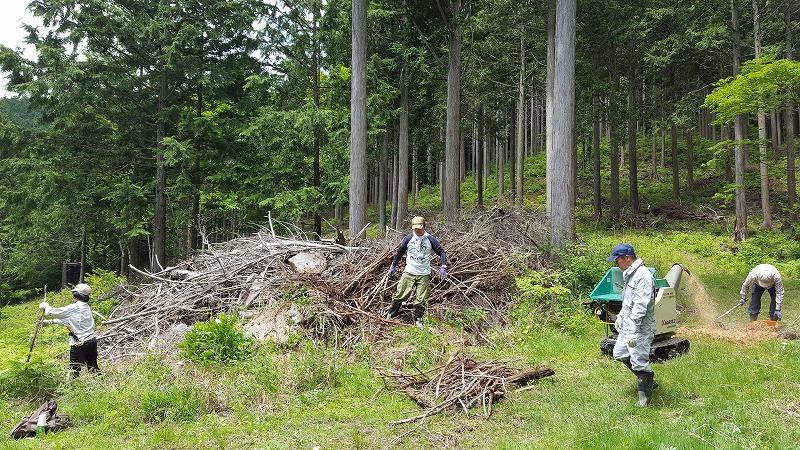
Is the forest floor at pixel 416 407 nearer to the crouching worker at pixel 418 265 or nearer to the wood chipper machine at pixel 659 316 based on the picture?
the wood chipper machine at pixel 659 316

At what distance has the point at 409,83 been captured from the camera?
1981 centimetres

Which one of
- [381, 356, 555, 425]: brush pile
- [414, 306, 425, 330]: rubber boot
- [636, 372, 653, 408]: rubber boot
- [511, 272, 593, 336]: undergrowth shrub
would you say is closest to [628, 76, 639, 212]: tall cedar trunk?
[511, 272, 593, 336]: undergrowth shrub

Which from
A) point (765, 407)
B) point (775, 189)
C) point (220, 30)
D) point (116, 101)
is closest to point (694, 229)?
point (775, 189)

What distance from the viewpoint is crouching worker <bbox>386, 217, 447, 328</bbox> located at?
26.9 feet

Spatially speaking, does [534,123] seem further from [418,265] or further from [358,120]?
[418,265]

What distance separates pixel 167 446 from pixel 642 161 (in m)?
36.5

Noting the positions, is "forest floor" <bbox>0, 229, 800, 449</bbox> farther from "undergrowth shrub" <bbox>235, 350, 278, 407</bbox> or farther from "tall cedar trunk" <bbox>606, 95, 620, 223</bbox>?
"tall cedar trunk" <bbox>606, 95, 620, 223</bbox>

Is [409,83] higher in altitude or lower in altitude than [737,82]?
higher

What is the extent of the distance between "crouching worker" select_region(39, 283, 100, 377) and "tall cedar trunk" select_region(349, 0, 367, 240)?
6.99 meters

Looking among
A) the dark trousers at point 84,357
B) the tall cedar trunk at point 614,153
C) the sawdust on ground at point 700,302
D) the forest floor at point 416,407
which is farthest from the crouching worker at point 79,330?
the tall cedar trunk at point 614,153

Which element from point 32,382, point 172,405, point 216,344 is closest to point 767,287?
point 216,344

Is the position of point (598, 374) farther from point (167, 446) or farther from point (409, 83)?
point (409, 83)

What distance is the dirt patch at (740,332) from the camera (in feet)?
23.3

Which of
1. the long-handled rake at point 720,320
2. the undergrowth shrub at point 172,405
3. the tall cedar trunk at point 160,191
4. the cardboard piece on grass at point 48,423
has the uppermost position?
the tall cedar trunk at point 160,191
